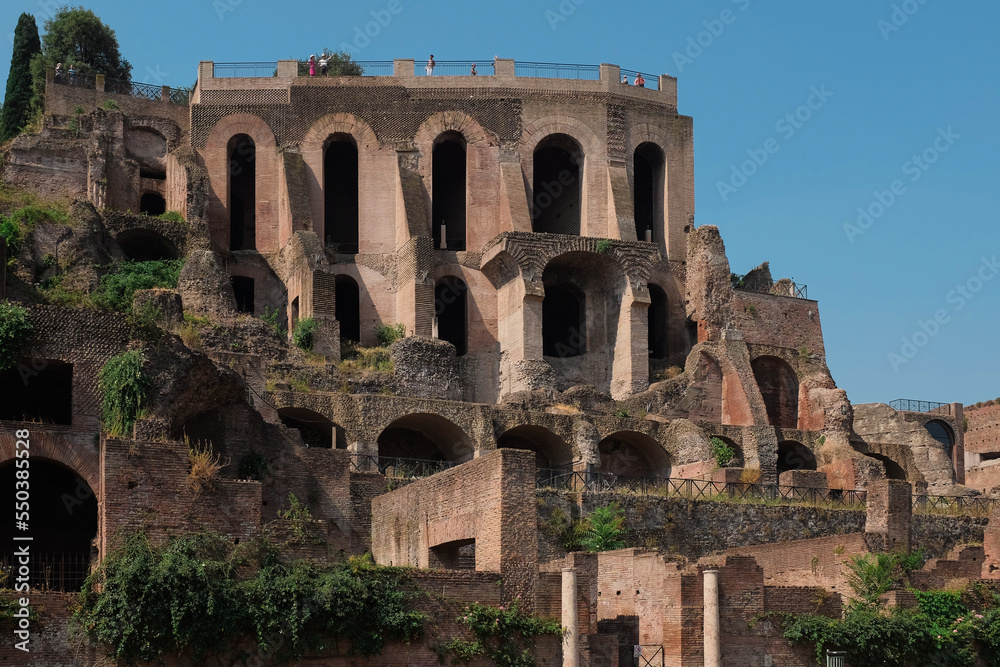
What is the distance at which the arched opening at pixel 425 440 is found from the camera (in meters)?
38.9

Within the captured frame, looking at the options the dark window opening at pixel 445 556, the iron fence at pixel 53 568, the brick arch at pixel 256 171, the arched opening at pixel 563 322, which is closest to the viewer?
the iron fence at pixel 53 568

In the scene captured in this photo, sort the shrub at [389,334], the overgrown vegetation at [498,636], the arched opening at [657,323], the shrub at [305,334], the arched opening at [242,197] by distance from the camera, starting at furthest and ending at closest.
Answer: the arched opening at [242,197]
the arched opening at [657,323]
the shrub at [389,334]
the shrub at [305,334]
the overgrown vegetation at [498,636]

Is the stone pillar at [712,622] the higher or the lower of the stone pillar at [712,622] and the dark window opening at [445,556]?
the lower

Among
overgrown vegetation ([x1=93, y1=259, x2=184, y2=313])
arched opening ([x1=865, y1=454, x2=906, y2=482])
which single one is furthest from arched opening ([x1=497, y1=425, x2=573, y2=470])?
arched opening ([x1=865, y1=454, x2=906, y2=482])

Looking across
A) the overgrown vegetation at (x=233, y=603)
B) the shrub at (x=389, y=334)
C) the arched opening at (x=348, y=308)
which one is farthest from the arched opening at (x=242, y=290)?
the overgrown vegetation at (x=233, y=603)

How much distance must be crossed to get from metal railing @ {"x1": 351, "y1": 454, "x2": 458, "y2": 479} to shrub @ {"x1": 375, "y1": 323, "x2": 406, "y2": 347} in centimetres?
870

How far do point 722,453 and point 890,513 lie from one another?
9255 millimetres

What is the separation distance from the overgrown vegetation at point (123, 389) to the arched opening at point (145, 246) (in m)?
19.2

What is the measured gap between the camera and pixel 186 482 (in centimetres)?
2623

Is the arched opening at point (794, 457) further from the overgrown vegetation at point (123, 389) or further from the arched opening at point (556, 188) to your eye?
the overgrown vegetation at point (123, 389)

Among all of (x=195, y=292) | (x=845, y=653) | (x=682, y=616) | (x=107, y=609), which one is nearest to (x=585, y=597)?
(x=682, y=616)

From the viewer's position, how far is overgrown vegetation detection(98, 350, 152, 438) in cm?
2772

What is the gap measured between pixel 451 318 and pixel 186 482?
1006 inches

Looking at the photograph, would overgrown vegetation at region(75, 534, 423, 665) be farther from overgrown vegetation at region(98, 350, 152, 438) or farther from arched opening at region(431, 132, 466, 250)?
arched opening at region(431, 132, 466, 250)
